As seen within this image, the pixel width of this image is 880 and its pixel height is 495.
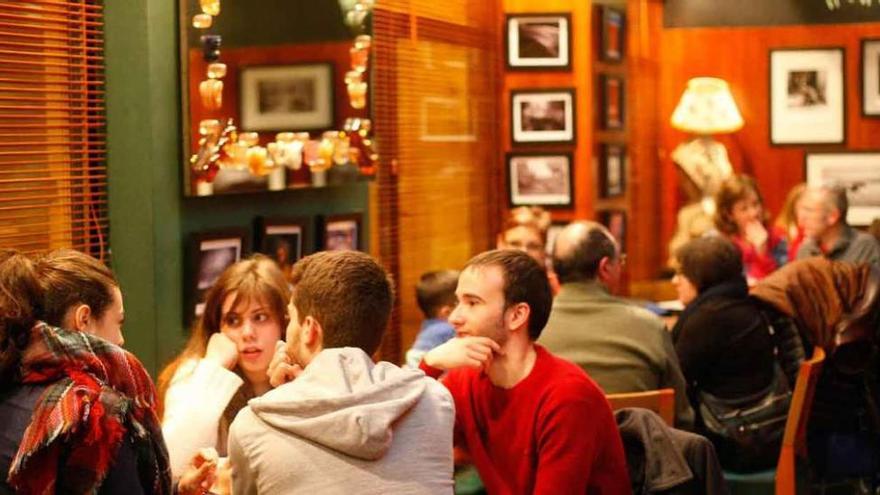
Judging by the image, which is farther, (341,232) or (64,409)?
(341,232)

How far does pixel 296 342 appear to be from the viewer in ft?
9.66

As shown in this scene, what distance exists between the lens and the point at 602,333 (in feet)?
16.0

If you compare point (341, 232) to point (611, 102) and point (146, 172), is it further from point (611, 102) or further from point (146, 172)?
point (611, 102)

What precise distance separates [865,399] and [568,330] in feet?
5.74

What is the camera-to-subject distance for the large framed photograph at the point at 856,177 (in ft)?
32.3

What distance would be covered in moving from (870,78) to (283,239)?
550cm

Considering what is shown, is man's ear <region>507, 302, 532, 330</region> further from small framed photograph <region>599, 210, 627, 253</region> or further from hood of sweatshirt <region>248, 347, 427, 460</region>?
small framed photograph <region>599, 210, 627, 253</region>

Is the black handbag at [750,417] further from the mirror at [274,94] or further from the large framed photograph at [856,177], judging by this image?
the large framed photograph at [856,177]

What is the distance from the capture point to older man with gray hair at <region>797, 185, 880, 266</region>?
780cm

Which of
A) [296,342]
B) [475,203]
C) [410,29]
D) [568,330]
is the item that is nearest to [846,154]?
[475,203]

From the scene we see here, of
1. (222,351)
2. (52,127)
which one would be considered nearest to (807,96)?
(52,127)

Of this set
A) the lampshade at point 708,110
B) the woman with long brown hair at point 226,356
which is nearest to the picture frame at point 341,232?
the woman with long brown hair at point 226,356

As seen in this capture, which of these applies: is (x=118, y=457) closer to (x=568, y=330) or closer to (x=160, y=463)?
(x=160, y=463)

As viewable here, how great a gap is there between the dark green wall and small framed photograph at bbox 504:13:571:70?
379 cm
